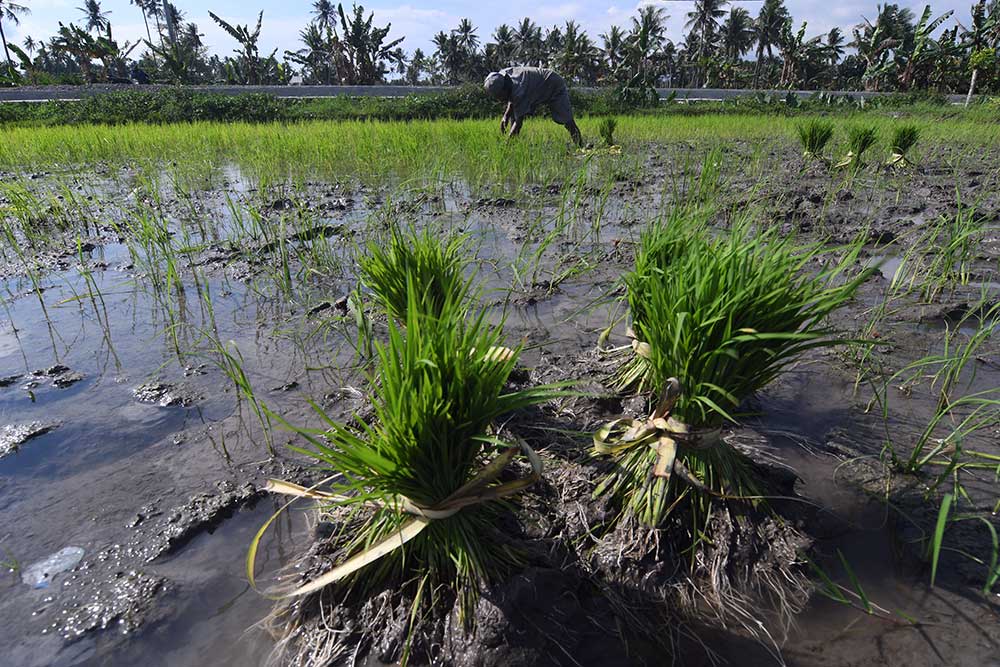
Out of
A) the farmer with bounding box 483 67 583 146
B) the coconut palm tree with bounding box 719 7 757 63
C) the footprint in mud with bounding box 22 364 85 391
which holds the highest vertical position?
the coconut palm tree with bounding box 719 7 757 63

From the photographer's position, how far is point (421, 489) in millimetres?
1183

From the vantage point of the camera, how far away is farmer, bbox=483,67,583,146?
329 inches

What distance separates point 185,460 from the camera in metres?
1.92

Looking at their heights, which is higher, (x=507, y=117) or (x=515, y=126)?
(x=507, y=117)

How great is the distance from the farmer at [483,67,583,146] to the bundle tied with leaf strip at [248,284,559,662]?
7.63 m

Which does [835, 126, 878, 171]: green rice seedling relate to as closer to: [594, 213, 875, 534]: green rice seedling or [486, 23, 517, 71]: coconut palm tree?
[594, 213, 875, 534]: green rice seedling

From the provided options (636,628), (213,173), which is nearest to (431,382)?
(636,628)

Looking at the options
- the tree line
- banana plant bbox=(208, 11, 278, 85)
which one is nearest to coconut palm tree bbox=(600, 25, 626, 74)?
the tree line

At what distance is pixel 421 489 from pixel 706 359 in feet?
2.60

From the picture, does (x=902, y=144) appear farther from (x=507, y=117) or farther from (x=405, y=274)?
(x=405, y=274)

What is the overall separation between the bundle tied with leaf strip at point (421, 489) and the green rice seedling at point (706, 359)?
0.39 metres

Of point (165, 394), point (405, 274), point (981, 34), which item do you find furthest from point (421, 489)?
point (981, 34)

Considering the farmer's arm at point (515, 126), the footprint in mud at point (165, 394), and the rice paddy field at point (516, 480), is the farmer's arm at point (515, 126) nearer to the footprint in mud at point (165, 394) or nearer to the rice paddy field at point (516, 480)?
the rice paddy field at point (516, 480)

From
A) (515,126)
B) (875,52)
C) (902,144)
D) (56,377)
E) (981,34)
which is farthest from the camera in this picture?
(875,52)
